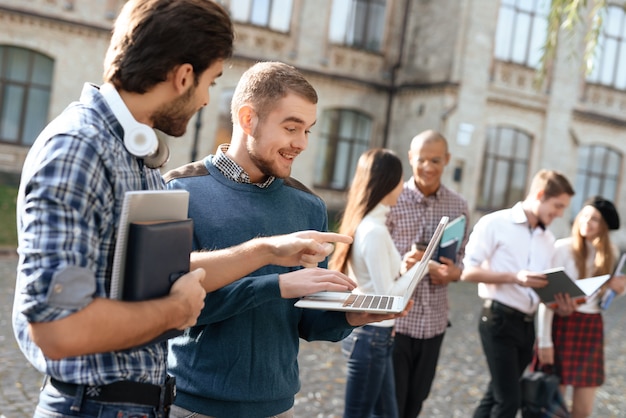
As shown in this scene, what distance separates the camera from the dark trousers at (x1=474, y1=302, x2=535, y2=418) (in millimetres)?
4934

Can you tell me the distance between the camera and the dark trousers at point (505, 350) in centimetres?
493

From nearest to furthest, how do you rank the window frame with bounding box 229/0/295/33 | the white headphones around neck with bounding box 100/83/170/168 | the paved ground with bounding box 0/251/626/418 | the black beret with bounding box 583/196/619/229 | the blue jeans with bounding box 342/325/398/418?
the white headphones around neck with bounding box 100/83/170/168, the blue jeans with bounding box 342/325/398/418, the black beret with bounding box 583/196/619/229, the paved ground with bounding box 0/251/626/418, the window frame with bounding box 229/0/295/33

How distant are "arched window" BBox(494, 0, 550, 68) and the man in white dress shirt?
18.1 m

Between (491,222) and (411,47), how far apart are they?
61.2 ft

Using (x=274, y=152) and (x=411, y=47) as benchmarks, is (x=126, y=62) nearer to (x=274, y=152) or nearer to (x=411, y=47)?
(x=274, y=152)

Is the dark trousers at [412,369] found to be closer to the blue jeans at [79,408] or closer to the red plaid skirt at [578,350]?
the red plaid skirt at [578,350]

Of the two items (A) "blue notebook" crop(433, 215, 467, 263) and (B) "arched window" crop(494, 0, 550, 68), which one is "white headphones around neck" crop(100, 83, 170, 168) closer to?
(A) "blue notebook" crop(433, 215, 467, 263)

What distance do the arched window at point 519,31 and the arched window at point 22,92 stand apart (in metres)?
13.2

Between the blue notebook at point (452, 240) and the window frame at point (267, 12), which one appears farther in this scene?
the window frame at point (267, 12)

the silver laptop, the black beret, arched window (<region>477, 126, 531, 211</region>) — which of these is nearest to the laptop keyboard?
the silver laptop

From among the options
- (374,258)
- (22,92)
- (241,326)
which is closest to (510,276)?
(374,258)

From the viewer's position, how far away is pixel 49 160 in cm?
161

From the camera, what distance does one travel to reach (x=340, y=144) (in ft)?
75.2

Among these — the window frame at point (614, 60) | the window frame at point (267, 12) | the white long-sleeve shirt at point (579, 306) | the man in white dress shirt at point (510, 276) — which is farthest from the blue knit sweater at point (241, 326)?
the window frame at point (614, 60)
